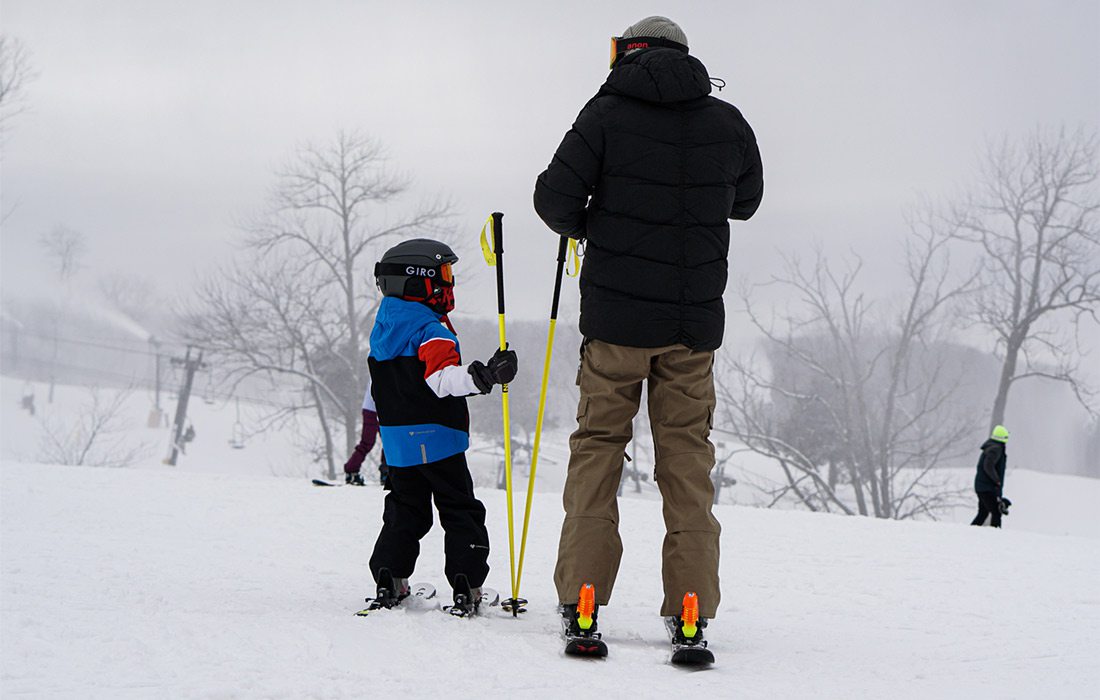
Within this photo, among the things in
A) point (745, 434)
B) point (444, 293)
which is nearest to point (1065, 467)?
point (745, 434)

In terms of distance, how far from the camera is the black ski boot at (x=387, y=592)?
161 inches

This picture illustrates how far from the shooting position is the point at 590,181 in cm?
351

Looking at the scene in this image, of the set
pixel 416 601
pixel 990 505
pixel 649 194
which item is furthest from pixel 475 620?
pixel 990 505

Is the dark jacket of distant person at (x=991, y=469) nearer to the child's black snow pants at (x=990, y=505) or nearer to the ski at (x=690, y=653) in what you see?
the child's black snow pants at (x=990, y=505)

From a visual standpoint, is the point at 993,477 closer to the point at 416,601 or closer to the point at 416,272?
the point at 416,601

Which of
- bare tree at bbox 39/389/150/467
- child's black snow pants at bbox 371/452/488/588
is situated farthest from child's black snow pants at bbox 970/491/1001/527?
bare tree at bbox 39/389/150/467

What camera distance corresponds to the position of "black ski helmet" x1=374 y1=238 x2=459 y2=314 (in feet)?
13.6

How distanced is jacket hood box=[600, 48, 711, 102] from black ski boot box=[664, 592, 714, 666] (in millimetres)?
1829

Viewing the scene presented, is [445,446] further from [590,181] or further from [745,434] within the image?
[745,434]

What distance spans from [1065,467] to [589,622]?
46.5 metres

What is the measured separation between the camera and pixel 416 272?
4152 mm

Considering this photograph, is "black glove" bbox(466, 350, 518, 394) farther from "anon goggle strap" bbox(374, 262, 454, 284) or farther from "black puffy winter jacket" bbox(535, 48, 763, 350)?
"anon goggle strap" bbox(374, 262, 454, 284)

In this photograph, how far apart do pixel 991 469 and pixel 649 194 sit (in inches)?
482

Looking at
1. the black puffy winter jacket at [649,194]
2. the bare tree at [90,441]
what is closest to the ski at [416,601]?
the black puffy winter jacket at [649,194]
